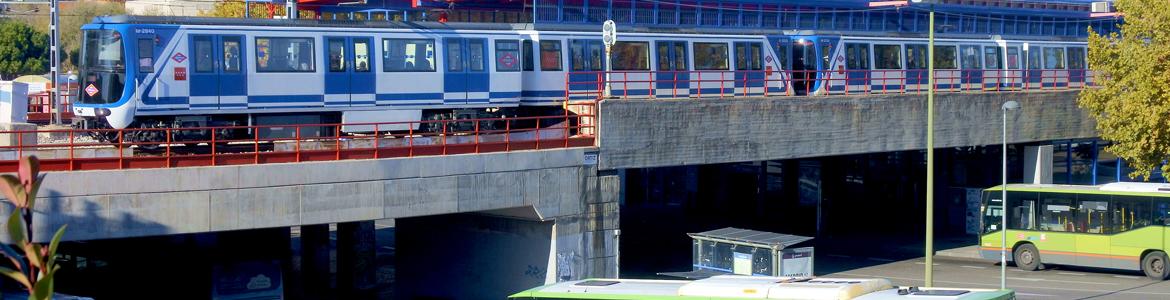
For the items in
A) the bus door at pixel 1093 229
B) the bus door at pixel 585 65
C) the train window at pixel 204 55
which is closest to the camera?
the train window at pixel 204 55

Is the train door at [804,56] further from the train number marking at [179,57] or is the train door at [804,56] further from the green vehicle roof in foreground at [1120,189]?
the train number marking at [179,57]

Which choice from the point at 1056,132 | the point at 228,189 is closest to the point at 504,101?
the point at 228,189

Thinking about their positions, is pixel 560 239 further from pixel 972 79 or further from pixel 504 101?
pixel 972 79

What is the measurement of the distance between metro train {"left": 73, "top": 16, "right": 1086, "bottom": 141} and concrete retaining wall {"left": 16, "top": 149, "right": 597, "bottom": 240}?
181 inches

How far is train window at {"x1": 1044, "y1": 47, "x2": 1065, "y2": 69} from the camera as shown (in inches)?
1911

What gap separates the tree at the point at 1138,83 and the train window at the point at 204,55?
78.5ft

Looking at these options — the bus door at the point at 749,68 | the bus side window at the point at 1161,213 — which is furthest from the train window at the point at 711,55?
the bus side window at the point at 1161,213

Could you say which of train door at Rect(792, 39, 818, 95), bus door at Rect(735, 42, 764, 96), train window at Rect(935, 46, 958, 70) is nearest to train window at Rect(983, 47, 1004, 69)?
train window at Rect(935, 46, 958, 70)

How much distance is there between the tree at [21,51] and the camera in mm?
65438

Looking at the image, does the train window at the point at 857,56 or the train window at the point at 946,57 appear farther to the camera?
the train window at the point at 946,57

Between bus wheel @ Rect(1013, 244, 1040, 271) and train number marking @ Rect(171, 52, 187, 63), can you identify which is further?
bus wheel @ Rect(1013, 244, 1040, 271)

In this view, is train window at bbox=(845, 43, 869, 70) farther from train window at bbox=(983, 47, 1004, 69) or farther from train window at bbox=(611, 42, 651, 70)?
train window at bbox=(611, 42, 651, 70)

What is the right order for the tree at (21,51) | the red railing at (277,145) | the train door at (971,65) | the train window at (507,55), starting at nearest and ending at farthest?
the red railing at (277,145) → the train window at (507,55) → the train door at (971,65) → the tree at (21,51)

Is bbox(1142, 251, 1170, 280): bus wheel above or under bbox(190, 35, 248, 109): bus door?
under
